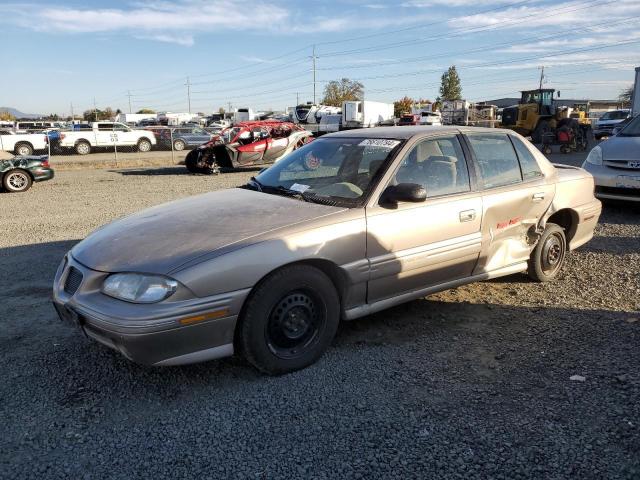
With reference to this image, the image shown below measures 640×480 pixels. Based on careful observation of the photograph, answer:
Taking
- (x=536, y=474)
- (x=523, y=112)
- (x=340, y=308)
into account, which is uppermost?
(x=523, y=112)

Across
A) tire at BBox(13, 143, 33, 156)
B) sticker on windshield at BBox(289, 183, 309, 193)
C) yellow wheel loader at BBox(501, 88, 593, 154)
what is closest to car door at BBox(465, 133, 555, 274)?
sticker on windshield at BBox(289, 183, 309, 193)

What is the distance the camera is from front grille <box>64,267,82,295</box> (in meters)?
3.22

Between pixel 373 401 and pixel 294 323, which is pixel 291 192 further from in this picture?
pixel 373 401

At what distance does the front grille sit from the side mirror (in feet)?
Answer: 6.73

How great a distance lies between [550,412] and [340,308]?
1.41 m

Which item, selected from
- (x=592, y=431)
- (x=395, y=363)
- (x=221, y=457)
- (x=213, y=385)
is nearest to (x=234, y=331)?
(x=213, y=385)

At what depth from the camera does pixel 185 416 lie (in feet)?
9.62

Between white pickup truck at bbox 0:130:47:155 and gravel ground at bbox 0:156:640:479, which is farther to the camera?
→ white pickup truck at bbox 0:130:47:155

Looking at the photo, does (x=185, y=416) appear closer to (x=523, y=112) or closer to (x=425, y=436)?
(x=425, y=436)

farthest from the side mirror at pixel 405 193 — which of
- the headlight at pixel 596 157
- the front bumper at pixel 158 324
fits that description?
the headlight at pixel 596 157

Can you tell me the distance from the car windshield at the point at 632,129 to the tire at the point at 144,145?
23166 mm

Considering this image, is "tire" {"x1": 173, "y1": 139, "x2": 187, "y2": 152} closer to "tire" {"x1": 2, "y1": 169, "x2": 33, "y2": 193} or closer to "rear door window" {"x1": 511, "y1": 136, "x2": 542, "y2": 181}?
"tire" {"x1": 2, "y1": 169, "x2": 33, "y2": 193}

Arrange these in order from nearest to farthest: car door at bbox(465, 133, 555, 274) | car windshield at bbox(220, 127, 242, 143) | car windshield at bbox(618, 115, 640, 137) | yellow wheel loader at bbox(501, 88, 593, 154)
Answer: car door at bbox(465, 133, 555, 274) < car windshield at bbox(618, 115, 640, 137) < car windshield at bbox(220, 127, 242, 143) < yellow wheel loader at bbox(501, 88, 593, 154)

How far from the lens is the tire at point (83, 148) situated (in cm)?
2541
